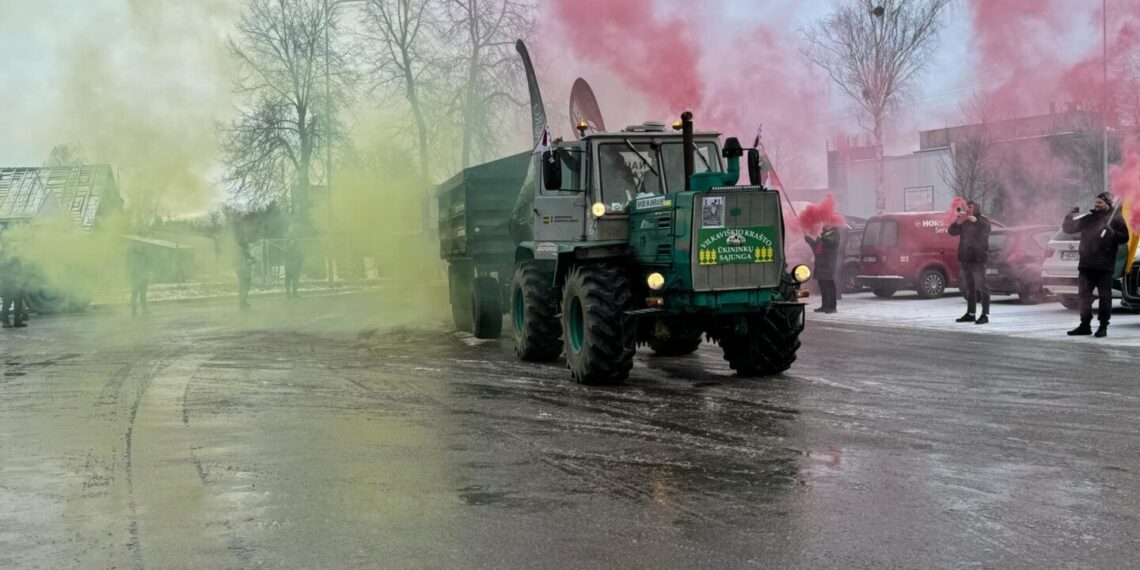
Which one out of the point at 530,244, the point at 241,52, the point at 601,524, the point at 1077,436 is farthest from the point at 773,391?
the point at 241,52

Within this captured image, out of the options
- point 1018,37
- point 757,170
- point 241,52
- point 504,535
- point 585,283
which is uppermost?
point 241,52

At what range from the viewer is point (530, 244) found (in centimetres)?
1141

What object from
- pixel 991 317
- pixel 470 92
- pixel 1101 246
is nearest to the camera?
pixel 1101 246

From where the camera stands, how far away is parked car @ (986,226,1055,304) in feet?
59.5

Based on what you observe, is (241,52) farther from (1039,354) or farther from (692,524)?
(692,524)

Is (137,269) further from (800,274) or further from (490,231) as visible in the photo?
(800,274)

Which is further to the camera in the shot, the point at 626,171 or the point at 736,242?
the point at 626,171

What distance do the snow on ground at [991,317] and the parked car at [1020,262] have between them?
317 millimetres

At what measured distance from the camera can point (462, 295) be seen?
1612 centimetres

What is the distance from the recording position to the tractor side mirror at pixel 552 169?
9930mm

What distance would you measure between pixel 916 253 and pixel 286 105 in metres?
23.5

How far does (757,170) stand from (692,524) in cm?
614

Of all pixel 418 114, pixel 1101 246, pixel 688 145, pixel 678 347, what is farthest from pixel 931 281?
pixel 418 114

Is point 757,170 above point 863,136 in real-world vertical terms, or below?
below
